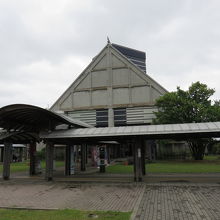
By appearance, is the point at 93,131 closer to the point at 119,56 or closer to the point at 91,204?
the point at 91,204

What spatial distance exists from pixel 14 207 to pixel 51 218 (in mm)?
2208

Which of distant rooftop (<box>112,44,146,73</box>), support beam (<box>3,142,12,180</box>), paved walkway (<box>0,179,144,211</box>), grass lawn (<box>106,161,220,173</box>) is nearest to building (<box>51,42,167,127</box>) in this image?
grass lawn (<box>106,161,220,173</box>)

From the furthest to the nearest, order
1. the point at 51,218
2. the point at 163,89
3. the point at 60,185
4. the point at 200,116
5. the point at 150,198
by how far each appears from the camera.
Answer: the point at 163,89, the point at 200,116, the point at 60,185, the point at 150,198, the point at 51,218

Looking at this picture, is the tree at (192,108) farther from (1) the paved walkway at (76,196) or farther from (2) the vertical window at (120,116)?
(1) the paved walkway at (76,196)

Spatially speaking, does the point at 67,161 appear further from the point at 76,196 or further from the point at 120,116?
the point at 120,116

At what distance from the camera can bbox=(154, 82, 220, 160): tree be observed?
30844 millimetres

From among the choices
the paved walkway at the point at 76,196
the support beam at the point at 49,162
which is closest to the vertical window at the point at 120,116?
the support beam at the point at 49,162

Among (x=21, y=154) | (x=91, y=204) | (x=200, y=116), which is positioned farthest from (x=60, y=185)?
(x=21, y=154)

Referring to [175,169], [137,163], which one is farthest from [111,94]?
[137,163]

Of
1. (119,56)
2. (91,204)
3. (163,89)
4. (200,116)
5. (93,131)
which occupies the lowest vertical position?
(91,204)

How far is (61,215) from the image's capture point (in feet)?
24.8

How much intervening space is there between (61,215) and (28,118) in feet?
35.3

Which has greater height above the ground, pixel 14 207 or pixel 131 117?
pixel 131 117

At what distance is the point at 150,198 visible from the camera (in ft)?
32.5
